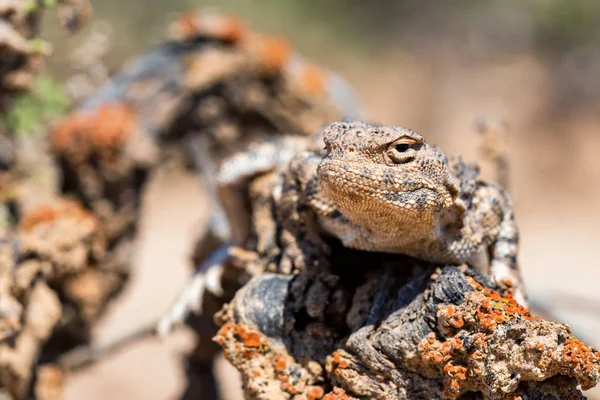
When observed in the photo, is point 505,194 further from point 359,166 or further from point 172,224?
point 172,224

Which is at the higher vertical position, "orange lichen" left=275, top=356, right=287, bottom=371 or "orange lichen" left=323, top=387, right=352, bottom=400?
"orange lichen" left=275, top=356, right=287, bottom=371

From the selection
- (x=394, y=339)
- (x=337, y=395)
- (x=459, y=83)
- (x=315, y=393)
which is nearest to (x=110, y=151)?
(x=315, y=393)

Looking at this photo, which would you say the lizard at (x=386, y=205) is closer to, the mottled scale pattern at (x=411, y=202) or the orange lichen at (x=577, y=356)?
the mottled scale pattern at (x=411, y=202)

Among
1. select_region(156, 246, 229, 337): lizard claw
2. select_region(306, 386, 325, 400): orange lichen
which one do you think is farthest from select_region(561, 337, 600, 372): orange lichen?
select_region(156, 246, 229, 337): lizard claw

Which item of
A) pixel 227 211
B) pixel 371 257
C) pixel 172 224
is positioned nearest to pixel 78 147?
pixel 227 211

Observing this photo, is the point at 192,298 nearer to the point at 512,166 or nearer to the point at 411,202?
the point at 411,202

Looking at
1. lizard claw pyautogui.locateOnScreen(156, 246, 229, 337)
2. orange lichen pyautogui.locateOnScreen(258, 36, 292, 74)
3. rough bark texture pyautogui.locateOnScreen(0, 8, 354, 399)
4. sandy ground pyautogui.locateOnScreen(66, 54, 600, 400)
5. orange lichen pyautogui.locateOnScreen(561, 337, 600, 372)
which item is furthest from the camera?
sandy ground pyautogui.locateOnScreen(66, 54, 600, 400)

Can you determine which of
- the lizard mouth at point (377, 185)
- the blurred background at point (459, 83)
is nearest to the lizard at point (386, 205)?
the lizard mouth at point (377, 185)

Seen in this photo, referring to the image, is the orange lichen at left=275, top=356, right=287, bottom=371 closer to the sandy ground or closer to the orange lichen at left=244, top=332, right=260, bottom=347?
the orange lichen at left=244, top=332, right=260, bottom=347
